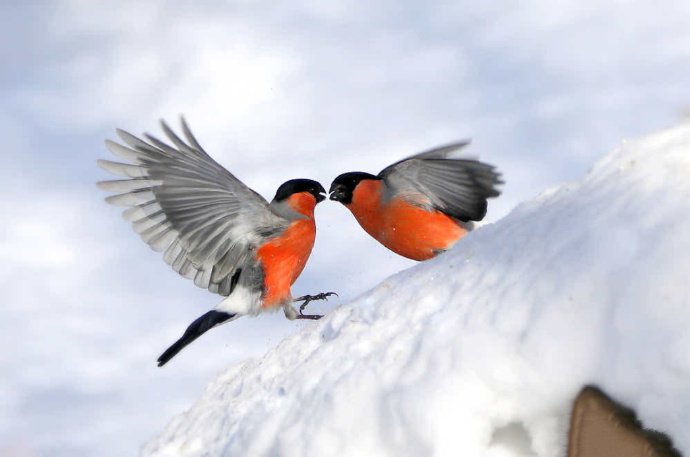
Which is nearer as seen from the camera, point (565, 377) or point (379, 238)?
point (565, 377)

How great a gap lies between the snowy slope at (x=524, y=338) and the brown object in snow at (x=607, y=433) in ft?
0.12

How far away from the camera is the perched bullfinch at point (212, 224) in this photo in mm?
5641

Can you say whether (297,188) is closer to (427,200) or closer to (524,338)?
(427,200)

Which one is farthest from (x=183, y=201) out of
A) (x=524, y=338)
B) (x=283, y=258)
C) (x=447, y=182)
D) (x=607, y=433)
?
(x=607, y=433)

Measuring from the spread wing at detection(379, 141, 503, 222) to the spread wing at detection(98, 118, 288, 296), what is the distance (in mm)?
1064

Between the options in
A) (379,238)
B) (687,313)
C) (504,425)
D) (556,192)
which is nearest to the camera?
(687,313)

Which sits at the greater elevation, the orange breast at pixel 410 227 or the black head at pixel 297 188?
the black head at pixel 297 188

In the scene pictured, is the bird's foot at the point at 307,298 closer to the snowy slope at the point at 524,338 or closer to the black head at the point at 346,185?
the black head at the point at 346,185

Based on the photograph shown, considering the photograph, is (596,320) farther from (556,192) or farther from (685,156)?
(556,192)

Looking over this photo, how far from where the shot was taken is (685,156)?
2938 millimetres

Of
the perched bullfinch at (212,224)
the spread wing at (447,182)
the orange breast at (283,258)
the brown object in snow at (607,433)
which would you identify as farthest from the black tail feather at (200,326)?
the brown object in snow at (607,433)

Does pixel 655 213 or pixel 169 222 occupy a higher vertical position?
pixel 169 222

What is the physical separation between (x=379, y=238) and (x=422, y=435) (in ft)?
12.1

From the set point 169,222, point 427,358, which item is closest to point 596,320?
point 427,358
